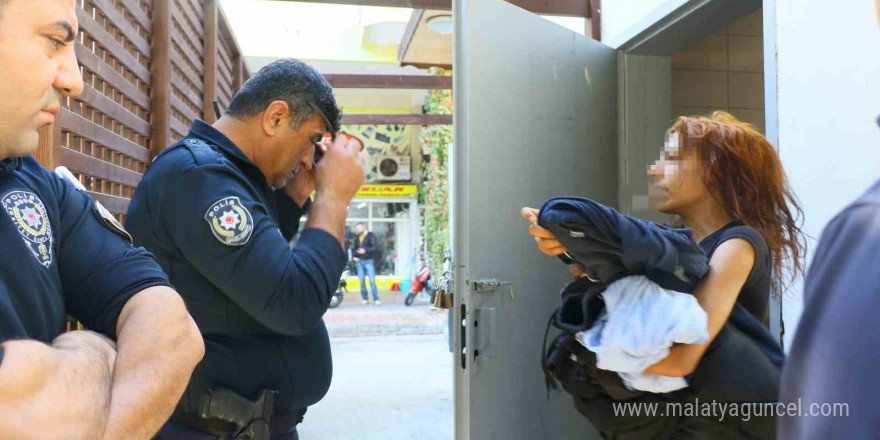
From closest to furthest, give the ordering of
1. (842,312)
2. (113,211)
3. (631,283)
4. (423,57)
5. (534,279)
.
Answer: (842,312) → (631,283) → (113,211) → (534,279) → (423,57)

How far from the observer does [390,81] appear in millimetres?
6723

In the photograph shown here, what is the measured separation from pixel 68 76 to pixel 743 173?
1.68m

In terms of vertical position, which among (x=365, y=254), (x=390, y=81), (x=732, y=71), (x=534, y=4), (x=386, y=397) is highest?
(x=390, y=81)

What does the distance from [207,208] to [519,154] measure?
1403 millimetres

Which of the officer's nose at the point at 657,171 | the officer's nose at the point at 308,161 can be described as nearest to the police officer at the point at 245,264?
the officer's nose at the point at 308,161

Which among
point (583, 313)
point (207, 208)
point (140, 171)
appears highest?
point (140, 171)

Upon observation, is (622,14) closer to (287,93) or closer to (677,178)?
(677,178)

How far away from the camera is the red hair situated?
191cm

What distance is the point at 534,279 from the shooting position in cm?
274

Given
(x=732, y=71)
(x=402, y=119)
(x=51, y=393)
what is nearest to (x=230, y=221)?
(x=51, y=393)

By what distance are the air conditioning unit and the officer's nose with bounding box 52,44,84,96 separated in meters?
14.8

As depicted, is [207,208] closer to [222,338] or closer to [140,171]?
[222,338]

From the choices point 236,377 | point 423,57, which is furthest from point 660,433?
point 423,57

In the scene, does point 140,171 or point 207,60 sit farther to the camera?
point 207,60
